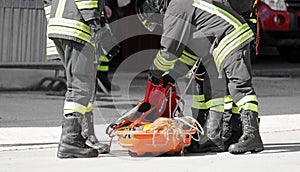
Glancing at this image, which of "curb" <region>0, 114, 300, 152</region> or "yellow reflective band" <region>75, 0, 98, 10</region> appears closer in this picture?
"yellow reflective band" <region>75, 0, 98, 10</region>

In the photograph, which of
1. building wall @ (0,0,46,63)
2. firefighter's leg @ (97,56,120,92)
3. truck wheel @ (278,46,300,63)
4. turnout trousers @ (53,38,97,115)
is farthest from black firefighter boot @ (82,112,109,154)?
truck wheel @ (278,46,300,63)

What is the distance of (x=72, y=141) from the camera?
7480 millimetres

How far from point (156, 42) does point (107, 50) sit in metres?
7.05

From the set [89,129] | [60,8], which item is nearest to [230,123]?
[89,129]

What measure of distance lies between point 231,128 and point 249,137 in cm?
41

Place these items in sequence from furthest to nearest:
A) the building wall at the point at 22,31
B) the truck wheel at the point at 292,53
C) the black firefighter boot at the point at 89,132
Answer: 1. the truck wheel at the point at 292,53
2. the building wall at the point at 22,31
3. the black firefighter boot at the point at 89,132

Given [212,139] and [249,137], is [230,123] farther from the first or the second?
[249,137]

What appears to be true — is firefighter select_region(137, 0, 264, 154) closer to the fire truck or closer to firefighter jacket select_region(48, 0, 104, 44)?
firefighter jacket select_region(48, 0, 104, 44)

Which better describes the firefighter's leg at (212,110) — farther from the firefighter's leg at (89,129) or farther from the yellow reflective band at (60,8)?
the yellow reflective band at (60,8)

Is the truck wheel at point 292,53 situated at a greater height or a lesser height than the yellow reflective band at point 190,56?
lesser

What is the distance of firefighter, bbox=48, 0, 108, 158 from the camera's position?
24.4ft

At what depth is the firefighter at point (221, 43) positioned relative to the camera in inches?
300

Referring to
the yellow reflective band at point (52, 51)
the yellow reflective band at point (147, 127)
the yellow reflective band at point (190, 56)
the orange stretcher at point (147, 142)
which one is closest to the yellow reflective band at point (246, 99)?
the orange stretcher at point (147, 142)

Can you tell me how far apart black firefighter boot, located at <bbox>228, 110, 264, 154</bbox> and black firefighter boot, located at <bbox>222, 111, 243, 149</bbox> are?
0.31 metres
